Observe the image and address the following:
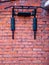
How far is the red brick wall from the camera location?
432cm

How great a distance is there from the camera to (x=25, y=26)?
4344 millimetres

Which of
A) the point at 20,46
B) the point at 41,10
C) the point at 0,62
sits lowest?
the point at 0,62

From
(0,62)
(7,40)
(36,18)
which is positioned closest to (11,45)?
(7,40)

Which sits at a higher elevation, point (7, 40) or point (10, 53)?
point (7, 40)

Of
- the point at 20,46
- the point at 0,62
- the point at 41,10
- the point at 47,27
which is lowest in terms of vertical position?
the point at 0,62

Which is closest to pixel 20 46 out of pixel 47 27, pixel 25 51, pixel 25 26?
pixel 25 51

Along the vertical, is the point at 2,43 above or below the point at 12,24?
below

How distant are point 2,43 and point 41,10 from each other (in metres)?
1.07

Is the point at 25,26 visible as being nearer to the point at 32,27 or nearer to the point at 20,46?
the point at 32,27

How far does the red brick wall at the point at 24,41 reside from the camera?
14.2 feet

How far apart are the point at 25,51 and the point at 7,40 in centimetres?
44

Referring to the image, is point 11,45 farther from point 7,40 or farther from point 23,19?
point 23,19

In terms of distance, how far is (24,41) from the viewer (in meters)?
4.34

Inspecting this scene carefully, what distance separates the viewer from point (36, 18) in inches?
170
